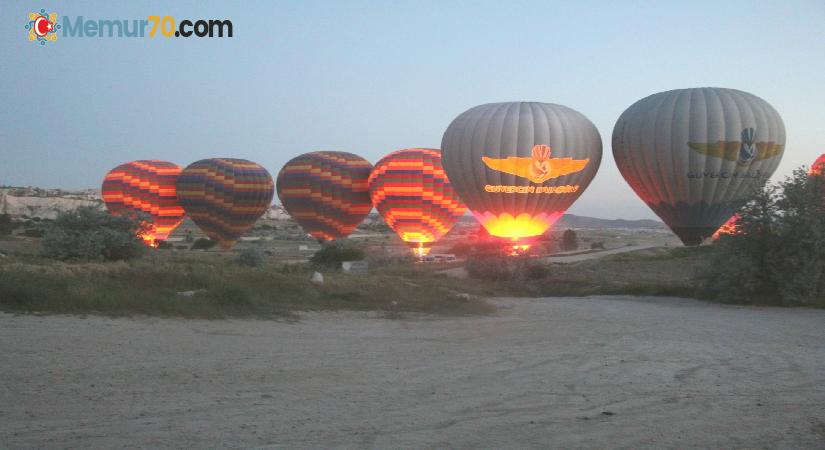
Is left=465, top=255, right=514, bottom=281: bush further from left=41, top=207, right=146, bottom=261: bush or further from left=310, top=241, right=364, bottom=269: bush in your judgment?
left=41, top=207, right=146, bottom=261: bush


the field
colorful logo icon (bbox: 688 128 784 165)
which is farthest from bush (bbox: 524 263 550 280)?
colorful logo icon (bbox: 688 128 784 165)

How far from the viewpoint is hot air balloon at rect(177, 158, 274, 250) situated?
168 feet

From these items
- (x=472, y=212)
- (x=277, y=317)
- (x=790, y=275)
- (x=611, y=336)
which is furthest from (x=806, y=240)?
(x=472, y=212)

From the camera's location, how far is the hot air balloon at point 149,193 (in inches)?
2133

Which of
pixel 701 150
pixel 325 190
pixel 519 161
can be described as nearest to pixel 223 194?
pixel 325 190

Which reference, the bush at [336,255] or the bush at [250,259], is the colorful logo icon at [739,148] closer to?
the bush at [336,255]

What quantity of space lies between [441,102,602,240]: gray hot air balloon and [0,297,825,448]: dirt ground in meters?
22.2

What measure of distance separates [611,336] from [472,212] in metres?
25.7

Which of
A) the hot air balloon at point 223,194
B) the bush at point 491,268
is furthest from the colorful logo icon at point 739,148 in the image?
the hot air balloon at point 223,194

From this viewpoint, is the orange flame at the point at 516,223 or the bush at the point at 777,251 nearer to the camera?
the bush at the point at 777,251

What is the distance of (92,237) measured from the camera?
57.7ft

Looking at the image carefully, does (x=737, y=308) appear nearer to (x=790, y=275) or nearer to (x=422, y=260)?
(x=790, y=275)

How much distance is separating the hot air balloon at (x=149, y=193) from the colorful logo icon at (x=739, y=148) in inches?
1422

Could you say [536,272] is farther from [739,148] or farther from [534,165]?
[739,148]
